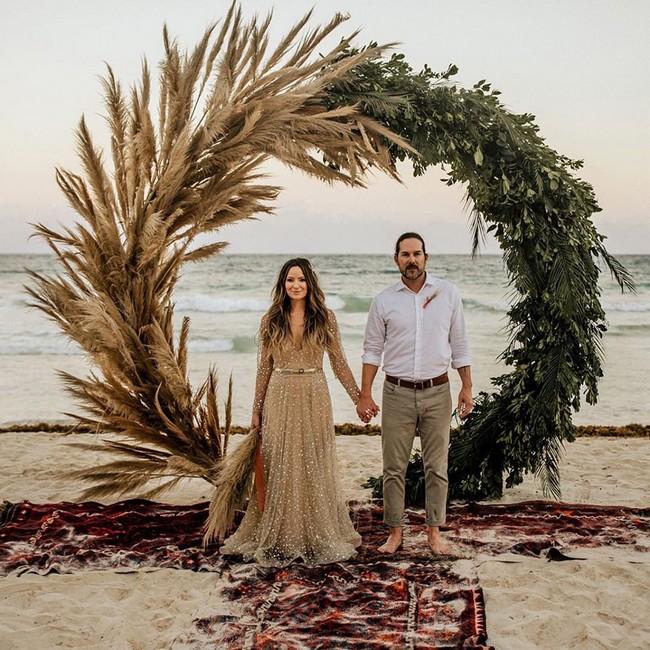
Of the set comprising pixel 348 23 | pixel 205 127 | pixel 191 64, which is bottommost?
pixel 205 127

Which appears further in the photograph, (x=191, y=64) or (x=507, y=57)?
(x=507, y=57)

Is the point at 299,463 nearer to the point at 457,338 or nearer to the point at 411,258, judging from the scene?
the point at 457,338

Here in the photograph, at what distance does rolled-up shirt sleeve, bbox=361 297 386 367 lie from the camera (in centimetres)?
378

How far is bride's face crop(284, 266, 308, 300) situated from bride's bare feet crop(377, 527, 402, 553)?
141 centimetres

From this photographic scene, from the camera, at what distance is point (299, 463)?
3.79 meters

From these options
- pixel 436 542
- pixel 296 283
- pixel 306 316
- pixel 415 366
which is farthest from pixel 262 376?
pixel 436 542

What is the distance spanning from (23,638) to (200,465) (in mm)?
1432

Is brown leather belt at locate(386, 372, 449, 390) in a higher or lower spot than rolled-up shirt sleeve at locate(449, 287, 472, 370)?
lower

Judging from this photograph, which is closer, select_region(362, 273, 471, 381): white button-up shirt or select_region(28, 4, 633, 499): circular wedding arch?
select_region(362, 273, 471, 381): white button-up shirt

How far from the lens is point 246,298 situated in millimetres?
21641

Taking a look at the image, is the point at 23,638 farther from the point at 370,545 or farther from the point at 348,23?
the point at 348,23

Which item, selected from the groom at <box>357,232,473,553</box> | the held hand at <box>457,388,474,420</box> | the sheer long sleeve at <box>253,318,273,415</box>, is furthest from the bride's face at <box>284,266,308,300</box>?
the held hand at <box>457,388,474,420</box>

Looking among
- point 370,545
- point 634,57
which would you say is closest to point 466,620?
point 370,545

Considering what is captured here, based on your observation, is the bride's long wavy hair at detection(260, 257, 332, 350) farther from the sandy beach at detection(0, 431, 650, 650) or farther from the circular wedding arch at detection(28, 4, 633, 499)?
the sandy beach at detection(0, 431, 650, 650)
